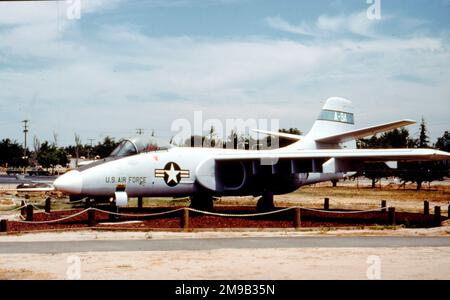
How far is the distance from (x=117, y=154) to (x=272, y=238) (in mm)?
6958

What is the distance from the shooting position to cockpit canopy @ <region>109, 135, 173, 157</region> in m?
18.1

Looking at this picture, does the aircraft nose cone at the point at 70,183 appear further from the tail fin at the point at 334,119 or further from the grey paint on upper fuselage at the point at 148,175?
the tail fin at the point at 334,119

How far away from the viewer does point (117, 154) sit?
18.0m

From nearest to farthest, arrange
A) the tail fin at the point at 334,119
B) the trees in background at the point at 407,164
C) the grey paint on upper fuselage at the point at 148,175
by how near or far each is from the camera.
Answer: the grey paint on upper fuselage at the point at 148,175, the tail fin at the point at 334,119, the trees in background at the point at 407,164

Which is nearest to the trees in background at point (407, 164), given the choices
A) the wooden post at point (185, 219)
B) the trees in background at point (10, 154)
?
the wooden post at point (185, 219)

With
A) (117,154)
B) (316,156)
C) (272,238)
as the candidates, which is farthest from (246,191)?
(272,238)

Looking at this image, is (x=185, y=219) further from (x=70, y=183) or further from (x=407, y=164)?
(x=407, y=164)

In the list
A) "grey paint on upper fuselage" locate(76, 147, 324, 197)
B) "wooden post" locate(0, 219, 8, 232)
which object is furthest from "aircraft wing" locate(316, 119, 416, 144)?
"wooden post" locate(0, 219, 8, 232)

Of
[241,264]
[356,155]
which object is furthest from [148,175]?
[241,264]

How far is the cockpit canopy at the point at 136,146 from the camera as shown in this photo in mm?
18078

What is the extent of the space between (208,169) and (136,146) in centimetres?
307

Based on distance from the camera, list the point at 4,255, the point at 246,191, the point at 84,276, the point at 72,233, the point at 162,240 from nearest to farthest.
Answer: the point at 84,276
the point at 4,255
the point at 162,240
the point at 72,233
the point at 246,191

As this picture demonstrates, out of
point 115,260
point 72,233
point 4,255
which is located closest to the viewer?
point 115,260
